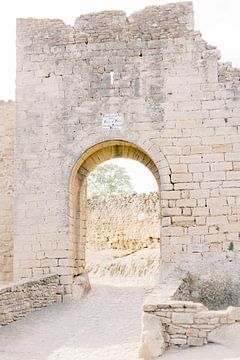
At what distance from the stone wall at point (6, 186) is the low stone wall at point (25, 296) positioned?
2160 millimetres

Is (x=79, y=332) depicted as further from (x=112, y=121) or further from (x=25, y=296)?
(x=112, y=121)

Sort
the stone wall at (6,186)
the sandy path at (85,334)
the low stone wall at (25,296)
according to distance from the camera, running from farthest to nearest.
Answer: the stone wall at (6,186), the low stone wall at (25,296), the sandy path at (85,334)

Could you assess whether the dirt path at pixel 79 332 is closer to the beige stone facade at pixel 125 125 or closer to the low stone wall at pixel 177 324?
the low stone wall at pixel 177 324

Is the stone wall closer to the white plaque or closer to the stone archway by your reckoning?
the stone archway

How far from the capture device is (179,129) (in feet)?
34.3

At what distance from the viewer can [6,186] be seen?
1238 cm

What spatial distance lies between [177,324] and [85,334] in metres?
2.15

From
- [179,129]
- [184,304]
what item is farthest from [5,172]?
[184,304]

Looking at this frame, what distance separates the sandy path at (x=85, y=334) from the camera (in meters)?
6.66

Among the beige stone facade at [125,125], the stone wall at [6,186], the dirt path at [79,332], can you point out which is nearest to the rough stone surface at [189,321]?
the dirt path at [79,332]

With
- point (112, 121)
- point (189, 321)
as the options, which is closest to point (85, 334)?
point (189, 321)

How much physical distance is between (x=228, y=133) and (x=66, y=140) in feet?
11.2

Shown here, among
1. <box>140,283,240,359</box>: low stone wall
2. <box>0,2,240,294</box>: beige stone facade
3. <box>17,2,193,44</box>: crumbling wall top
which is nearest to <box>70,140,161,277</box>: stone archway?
<box>0,2,240,294</box>: beige stone facade

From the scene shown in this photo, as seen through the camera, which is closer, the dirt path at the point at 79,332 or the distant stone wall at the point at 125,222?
the dirt path at the point at 79,332
